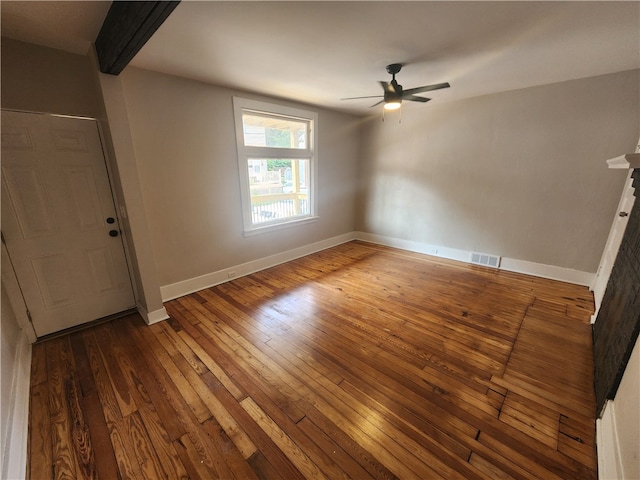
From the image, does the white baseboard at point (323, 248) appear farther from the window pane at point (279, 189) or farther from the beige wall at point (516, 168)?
the window pane at point (279, 189)

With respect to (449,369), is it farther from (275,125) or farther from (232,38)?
(275,125)

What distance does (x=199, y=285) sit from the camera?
330 cm

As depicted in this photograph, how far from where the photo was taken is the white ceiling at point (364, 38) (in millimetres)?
1654

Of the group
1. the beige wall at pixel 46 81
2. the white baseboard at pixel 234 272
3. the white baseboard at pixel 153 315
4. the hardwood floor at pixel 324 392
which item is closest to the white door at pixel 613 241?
the hardwood floor at pixel 324 392

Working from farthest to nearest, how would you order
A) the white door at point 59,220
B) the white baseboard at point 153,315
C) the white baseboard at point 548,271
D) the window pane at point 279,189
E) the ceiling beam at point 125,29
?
the window pane at point 279,189, the white baseboard at point 548,271, the white baseboard at point 153,315, the white door at point 59,220, the ceiling beam at point 125,29

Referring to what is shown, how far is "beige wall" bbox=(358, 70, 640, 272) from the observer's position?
9.95ft

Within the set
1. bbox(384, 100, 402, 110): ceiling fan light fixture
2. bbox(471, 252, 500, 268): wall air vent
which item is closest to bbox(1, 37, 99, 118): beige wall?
bbox(384, 100, 402, 110): ceiling fan light fixture

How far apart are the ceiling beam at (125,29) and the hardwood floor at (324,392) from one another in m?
2.31

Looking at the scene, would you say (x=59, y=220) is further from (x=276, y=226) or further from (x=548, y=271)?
(x=548, y=271)

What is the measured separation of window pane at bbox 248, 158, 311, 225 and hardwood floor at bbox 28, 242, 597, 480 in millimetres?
1762

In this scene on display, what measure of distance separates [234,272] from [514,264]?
4.26m

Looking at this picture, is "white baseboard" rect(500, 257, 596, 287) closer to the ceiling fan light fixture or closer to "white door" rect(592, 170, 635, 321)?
"white door" rect(592, 170, 635, 321)

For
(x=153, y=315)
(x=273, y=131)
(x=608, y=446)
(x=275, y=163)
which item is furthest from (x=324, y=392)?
(x=273, y=131)

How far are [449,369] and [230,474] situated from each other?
5.49 ft
